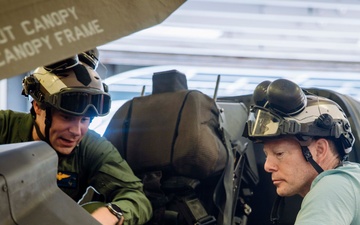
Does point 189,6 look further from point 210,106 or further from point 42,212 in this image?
point 42,212

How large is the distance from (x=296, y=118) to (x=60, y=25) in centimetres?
243

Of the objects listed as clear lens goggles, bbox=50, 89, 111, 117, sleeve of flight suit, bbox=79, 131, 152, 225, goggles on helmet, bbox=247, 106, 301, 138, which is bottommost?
sleeve of flight suit, bbox=79, 131, 152, 225

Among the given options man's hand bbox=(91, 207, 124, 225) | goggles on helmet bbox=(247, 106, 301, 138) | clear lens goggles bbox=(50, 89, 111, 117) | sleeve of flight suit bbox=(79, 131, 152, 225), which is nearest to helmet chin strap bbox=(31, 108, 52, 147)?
clear lens goggles bbox=(50, 89, 111, 117)

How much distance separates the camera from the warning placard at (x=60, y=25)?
835mm

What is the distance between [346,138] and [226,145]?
783 mm

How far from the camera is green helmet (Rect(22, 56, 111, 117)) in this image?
3.17 meters

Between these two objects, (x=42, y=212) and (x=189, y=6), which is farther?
(x=189, y=6)

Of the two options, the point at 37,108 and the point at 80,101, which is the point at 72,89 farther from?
the point at 37,108

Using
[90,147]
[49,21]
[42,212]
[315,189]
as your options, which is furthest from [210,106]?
[49,21]

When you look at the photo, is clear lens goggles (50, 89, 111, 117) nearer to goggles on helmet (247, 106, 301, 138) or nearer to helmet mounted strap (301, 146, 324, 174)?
goggles on helmet (247, 106, 301, 138)

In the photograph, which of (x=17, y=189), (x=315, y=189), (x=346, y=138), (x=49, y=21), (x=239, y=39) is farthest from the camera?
(x=239, y=39)

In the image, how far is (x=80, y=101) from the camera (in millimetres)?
3170

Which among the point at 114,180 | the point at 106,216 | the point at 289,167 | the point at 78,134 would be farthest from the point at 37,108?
the point at 289,167

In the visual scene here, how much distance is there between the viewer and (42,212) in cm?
135
